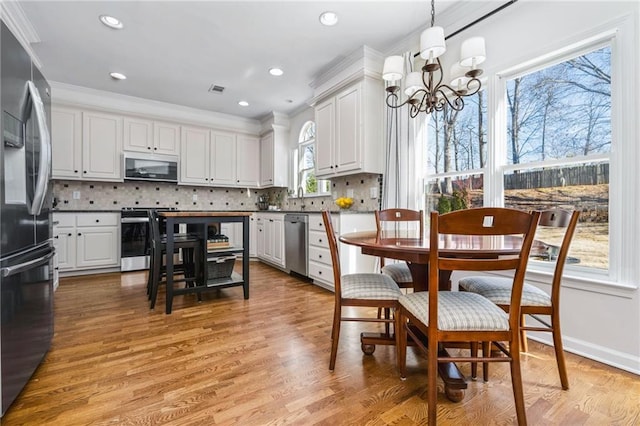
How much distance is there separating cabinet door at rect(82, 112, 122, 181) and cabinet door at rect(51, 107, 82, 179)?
0.07 meters

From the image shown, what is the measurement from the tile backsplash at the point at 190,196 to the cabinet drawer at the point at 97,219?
0.61 metres

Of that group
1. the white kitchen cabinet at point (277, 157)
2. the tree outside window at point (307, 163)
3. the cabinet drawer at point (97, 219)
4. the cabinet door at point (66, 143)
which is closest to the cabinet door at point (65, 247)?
the cabinet drawer at point (97, 219)

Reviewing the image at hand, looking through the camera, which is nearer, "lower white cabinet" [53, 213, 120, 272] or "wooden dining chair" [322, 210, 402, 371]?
"wooden dining chair" [322, 210, 402, 371]

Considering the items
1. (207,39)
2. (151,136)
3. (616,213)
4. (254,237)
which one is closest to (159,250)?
(207,39)

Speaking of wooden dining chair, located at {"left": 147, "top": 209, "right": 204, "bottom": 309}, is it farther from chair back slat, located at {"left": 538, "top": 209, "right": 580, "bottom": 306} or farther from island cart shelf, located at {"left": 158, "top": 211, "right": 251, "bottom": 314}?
chair back slat, located at {"left": 538, "top": 209, "right": 580, "bottom": 306}

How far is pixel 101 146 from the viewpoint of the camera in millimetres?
4289

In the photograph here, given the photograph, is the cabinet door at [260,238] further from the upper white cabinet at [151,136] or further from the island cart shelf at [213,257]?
the upper white cabinet at [151,136]

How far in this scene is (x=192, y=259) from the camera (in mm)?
3414

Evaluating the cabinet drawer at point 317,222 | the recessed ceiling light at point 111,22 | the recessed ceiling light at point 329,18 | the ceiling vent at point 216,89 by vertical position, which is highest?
the ceiling vent at point 216,89

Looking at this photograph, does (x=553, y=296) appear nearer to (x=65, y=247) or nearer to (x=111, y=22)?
(x=111, y=22)

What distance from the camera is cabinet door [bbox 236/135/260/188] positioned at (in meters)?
5.49

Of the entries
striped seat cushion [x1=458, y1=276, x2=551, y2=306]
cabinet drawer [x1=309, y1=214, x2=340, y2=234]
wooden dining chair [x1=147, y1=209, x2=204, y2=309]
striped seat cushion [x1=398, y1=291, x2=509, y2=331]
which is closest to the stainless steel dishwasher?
cabinet drawer [x1=309, y1=214, x2=340, y2=234]

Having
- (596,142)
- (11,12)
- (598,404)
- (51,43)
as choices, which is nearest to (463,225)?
(598,404)

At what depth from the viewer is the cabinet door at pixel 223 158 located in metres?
5.22
